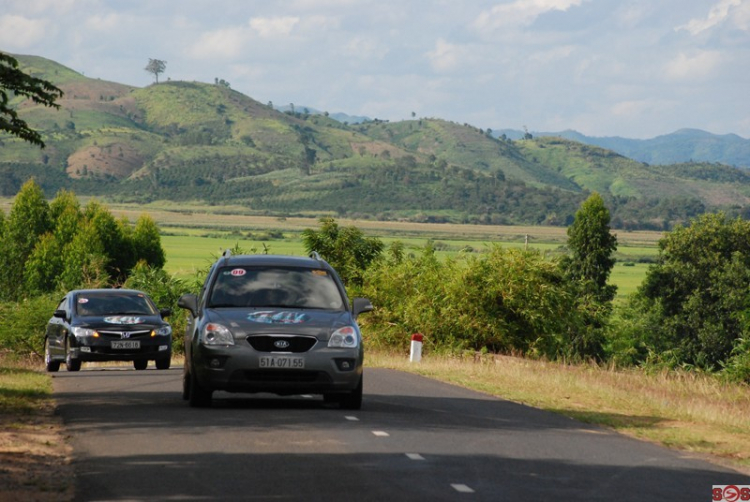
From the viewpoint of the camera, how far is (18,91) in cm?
1524

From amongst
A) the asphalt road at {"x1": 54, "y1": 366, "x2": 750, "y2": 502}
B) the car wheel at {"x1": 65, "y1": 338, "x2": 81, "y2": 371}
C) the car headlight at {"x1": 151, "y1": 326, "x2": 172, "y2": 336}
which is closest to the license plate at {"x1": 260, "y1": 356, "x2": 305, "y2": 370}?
the asphalt road at {"x1": 54, "y1": 366, "x2": 750, "y2": 502}

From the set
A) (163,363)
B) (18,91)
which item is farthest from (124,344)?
(18,91)

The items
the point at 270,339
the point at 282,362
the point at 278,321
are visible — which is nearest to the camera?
the point at 282,362

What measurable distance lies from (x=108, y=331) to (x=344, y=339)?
10.0 metres

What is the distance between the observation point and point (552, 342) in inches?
1430

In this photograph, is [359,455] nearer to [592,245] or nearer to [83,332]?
[83,332]

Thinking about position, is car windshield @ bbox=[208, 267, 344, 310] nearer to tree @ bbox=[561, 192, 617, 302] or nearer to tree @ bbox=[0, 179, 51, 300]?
tree @ bbox=[561, 192, 617, 302]

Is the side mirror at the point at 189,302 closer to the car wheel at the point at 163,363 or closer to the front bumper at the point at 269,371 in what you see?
the front bumper at the point at 269,371

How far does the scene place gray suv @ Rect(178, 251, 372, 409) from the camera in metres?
14.5

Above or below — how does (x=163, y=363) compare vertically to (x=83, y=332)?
below

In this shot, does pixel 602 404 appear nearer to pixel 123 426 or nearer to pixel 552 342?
pixel 123 426

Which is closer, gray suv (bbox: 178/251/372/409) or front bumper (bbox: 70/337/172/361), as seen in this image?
gray suv (bbox: 178/251/372/409)

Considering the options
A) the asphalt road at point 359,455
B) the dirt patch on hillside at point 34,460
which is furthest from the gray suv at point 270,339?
the dirt patch on hillside at point 34,460

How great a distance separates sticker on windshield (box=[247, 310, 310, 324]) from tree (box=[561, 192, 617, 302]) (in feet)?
247
